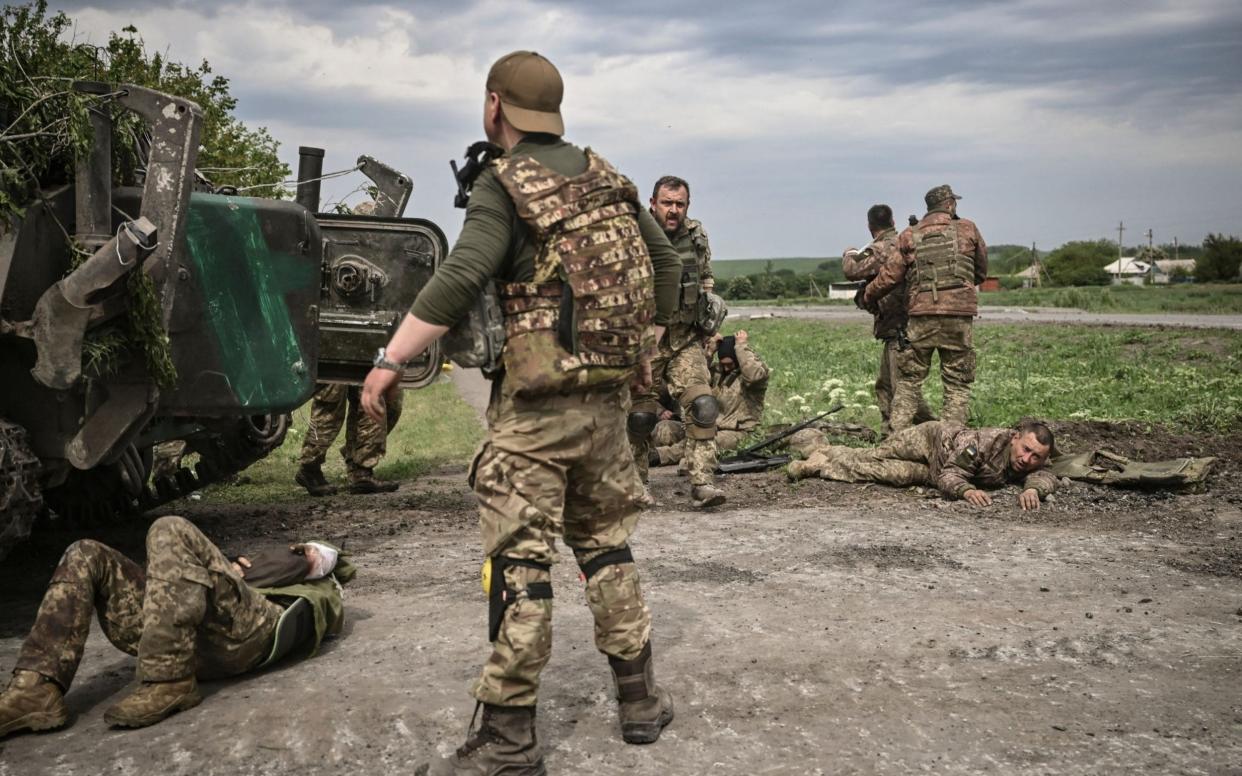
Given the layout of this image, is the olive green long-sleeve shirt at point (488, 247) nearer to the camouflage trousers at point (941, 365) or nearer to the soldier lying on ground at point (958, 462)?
the soldier lying on ground at point (958, 462)

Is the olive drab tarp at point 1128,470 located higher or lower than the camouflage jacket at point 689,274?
lower

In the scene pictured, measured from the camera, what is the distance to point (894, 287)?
37.0 ft

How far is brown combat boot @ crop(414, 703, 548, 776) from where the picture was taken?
3961 mm

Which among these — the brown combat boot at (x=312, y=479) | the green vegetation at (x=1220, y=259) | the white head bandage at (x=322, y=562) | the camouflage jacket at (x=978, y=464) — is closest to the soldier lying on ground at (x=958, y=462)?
the camouflage jacket at (x=978, y=464)

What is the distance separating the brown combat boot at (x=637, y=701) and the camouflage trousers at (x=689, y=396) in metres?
4.67

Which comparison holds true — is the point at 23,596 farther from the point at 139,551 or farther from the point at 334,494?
the point at 334,494

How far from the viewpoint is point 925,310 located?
1079 cm

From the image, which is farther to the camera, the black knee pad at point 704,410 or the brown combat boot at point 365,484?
the brown combat boot at point 365,484

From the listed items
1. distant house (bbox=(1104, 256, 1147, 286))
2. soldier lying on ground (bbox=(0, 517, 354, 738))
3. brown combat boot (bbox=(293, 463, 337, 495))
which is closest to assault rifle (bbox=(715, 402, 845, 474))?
brown combat boot (bbox=(293, 463, 337, 495))

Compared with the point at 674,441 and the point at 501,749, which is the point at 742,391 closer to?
the point at 674,441

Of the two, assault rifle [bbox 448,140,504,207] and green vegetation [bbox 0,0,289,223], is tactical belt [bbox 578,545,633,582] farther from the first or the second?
green vegetation [bbox 0,0,289,223]

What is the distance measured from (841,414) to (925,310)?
2.87 metres

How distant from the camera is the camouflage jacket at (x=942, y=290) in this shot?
35.2ft

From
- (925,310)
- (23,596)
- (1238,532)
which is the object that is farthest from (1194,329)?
(23,596)
